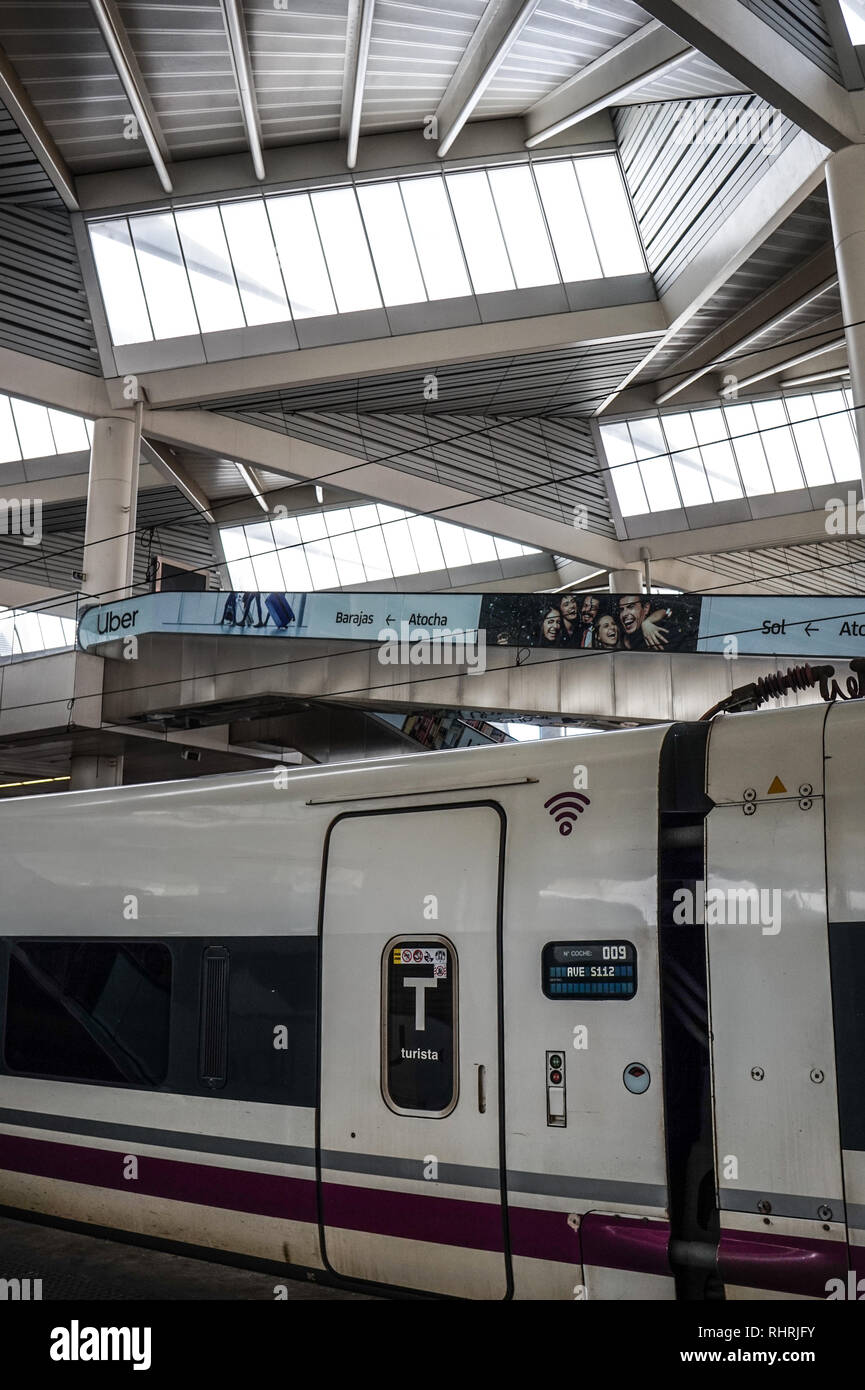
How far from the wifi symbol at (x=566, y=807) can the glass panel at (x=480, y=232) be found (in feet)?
65.8

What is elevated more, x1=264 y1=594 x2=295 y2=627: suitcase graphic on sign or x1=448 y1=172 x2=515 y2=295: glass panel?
x1=448 y1=172 x2=515 y2=295: glass panel

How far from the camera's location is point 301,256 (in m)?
22.2

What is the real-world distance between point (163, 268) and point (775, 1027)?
2187 centimetres

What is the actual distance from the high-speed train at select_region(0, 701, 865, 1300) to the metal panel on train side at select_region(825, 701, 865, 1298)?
1cm

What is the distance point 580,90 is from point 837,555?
729 inches

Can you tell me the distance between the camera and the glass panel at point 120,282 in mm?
22047

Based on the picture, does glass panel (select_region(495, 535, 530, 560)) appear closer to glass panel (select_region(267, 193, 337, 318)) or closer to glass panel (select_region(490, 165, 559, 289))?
glass panel (select_region(490, 165, 559, 289))

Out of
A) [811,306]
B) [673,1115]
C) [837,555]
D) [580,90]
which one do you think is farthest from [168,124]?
[837,555]

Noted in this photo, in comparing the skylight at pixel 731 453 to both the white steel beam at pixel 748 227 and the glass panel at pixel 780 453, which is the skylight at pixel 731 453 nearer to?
the glass panel at pixel 780 453

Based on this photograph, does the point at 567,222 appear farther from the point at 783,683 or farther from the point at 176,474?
the point at 783,683

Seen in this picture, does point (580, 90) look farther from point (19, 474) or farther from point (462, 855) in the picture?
point (462, 855)

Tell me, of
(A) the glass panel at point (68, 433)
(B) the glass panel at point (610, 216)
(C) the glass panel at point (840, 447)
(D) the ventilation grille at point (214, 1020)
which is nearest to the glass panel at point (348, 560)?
(A) the glass panel at point (68, 433)

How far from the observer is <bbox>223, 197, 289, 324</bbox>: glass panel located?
22.0 metres

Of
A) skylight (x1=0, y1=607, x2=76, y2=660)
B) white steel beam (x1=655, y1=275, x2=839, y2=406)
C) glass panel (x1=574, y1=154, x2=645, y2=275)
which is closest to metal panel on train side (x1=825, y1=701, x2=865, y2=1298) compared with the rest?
white steel beam (x1=655, y1=275, x2=839, y2=406)
